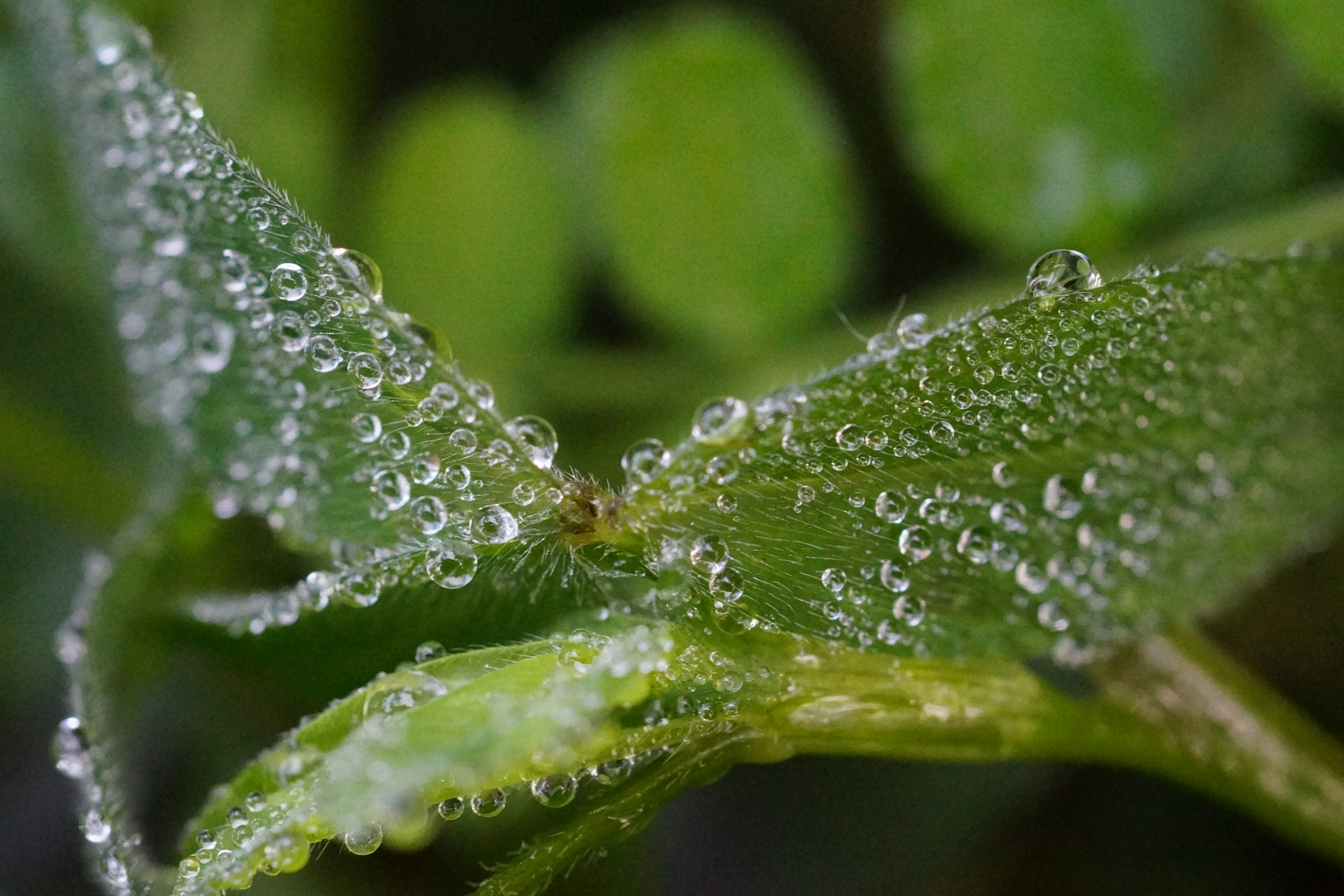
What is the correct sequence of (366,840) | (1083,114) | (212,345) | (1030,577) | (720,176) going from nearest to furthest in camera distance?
(366,840), (1030,577), (212,345), (1083,114), (720,176)

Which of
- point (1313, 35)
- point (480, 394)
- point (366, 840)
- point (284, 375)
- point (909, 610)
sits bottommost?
point (366, 840)

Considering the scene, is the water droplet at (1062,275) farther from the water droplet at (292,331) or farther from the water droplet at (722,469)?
the water droplet at (292,331)

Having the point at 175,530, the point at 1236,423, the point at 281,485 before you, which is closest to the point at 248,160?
the point at 281,485


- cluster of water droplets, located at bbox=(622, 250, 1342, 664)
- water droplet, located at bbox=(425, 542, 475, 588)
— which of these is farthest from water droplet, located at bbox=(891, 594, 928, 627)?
water droplet, located at bbox=(425, 542, 475, 588)

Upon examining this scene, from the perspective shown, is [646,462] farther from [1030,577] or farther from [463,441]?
[1030,577]

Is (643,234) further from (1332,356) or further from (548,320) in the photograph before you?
(1332,356)

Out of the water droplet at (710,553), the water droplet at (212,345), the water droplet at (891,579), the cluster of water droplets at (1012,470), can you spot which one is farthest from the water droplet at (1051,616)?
the water droplet at (212,345)

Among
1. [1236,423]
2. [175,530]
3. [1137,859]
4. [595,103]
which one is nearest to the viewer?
[1236,423]

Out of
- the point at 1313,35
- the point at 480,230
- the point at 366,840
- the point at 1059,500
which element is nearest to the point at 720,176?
the point at 480,230
